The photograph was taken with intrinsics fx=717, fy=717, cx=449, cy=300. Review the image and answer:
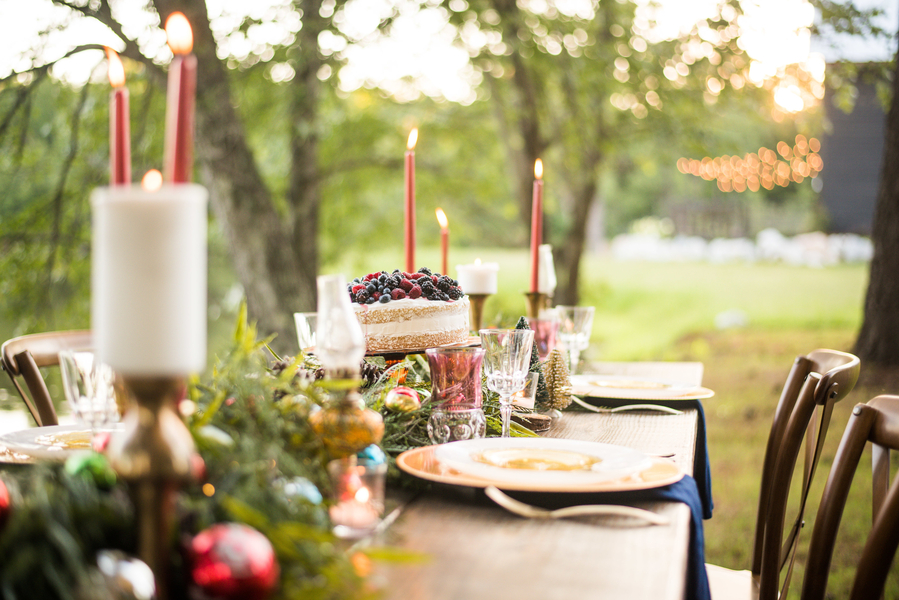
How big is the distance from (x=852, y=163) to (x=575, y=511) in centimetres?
1056

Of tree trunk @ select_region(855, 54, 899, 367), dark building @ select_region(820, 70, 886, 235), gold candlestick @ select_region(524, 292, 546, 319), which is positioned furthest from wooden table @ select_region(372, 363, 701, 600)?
dark building @ select_region(820, 70, 886, 235)

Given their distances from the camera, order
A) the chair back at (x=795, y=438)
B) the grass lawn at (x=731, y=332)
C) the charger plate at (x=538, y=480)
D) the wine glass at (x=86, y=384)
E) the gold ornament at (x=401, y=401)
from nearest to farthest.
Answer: the charger plate at (x=538, y=480), the wine glass at (x=86, y=384), the gold ornament at (x=401, y=401), the chair back at (x=795, y=438), the grass lawn at (x=731, y=332)

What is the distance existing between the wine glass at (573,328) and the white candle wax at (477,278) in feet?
0.82

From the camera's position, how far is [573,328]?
6.73ft

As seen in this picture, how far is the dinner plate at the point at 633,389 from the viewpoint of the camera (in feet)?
5.53

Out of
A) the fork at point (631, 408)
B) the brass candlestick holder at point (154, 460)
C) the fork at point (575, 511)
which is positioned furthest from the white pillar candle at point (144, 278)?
the fork at point (631, 408)

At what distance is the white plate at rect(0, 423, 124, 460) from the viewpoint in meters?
1.08

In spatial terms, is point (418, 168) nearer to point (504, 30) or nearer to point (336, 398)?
A: point (504, 30)

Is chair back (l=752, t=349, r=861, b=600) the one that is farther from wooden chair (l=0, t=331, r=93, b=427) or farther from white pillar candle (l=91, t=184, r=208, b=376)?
wooden chair (l=0, t=331, r=93, b=427)

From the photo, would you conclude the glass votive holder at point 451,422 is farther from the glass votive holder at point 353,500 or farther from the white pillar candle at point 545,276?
the white pillar candle at point 545,276

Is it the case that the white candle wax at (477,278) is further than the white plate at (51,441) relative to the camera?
Yes

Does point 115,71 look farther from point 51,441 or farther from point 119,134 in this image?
point 51,441

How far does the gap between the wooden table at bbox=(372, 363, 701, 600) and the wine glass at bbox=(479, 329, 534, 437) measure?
312mm

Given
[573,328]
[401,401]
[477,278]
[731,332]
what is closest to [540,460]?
[401,401]
